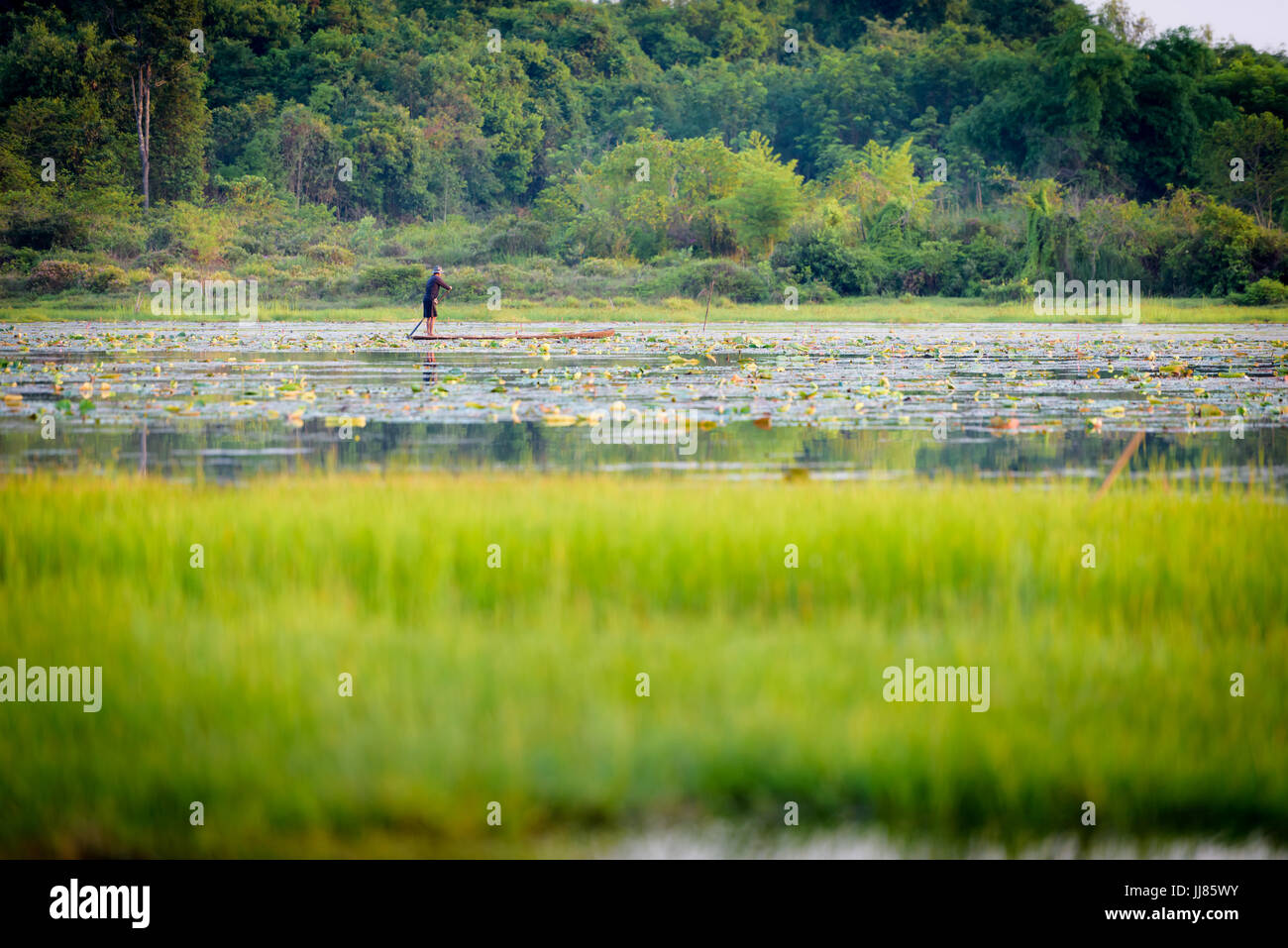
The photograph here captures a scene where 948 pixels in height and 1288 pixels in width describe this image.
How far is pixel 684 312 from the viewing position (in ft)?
179

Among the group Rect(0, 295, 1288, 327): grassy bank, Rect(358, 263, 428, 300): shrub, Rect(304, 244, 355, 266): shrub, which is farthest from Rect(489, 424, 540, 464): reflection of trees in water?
Rect(304, 244, 355, 266): shrub

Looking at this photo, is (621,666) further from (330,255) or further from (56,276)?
(330,255)

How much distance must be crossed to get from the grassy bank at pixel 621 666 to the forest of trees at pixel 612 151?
1809 inches

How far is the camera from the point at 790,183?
2491 inches

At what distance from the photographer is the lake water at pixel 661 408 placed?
13.6 metres

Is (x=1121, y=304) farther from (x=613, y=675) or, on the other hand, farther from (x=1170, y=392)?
(x=613, y=675)

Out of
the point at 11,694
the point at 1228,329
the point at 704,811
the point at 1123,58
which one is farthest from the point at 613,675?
the point at 1123,58

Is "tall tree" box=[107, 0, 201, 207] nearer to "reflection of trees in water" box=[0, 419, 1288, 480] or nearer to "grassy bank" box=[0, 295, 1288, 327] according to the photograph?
Result: "grassy bank" box=[0, 295, 1288, 327]

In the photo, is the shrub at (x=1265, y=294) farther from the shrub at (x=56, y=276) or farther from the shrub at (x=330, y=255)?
the shrub at (x=56, y=276)

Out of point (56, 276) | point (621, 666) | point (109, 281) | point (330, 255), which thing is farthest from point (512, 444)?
point (330, 255)

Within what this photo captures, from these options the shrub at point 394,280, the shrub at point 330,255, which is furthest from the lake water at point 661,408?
the shrub at point 330,255
